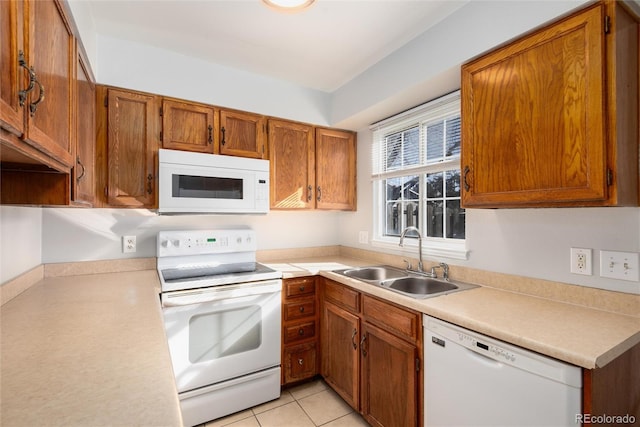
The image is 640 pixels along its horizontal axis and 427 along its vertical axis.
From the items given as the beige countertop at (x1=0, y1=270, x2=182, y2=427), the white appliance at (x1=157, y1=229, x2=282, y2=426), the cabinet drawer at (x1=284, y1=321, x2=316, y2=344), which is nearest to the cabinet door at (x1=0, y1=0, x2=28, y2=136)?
the beige countertop at (x1=0, y1=270, x2=182, y2=427)

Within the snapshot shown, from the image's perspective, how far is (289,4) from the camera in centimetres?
144

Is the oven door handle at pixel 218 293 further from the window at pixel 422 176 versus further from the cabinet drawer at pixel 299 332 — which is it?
the window at pixel 422 176

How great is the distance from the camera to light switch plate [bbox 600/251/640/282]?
49.0 inches

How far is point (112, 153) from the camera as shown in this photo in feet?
6.36

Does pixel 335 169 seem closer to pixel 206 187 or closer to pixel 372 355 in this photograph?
pixel 206 187

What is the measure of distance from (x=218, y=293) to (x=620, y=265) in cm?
204

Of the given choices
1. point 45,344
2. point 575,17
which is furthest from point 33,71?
point 575,17

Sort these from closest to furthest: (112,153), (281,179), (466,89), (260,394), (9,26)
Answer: (9,26)
(466,89)
(112,153)
(260,394)
(281,179)

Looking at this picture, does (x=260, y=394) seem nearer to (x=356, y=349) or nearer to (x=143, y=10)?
(x=356, y=349)

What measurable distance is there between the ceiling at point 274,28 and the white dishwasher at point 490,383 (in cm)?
166

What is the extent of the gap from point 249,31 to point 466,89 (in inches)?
52.8

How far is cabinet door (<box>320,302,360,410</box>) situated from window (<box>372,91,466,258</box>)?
759mm

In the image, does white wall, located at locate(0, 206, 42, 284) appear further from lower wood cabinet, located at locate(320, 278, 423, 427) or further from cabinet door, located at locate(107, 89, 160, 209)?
lower wood cabinet, located at locate(320, 278, 423, 427)

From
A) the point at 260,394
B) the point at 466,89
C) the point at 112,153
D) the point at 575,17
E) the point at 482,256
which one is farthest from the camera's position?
the point at 260,394
